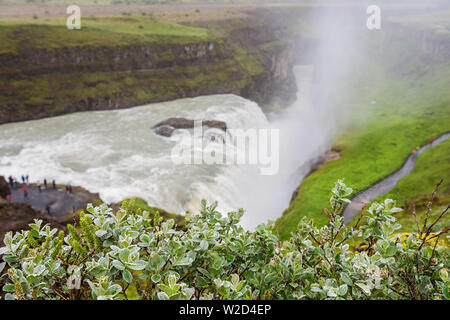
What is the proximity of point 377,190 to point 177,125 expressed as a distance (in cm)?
3001

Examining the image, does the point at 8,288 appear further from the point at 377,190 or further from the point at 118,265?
the point at 377,190

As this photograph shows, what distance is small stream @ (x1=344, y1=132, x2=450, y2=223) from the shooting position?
111ft

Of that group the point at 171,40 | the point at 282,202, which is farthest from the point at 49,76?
the point at 282,202

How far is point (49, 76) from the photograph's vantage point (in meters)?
61.0

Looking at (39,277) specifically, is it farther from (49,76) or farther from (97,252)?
(49,76)

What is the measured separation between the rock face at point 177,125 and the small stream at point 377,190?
22.7 meters

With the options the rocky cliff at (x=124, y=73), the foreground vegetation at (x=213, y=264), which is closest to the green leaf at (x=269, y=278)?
the foreground vegetation at (x=213, y=264)

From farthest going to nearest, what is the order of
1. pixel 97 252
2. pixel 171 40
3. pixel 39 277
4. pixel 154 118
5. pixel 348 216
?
pixel 171 40 < pixel 154 118 < pixel 348 216 < pixel 97 252 < pixel 39 277

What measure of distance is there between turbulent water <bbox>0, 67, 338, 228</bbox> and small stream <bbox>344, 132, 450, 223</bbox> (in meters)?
8.81

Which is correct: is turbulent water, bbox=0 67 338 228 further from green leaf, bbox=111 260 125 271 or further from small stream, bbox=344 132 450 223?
green leaf, bbox=111 260 125 271

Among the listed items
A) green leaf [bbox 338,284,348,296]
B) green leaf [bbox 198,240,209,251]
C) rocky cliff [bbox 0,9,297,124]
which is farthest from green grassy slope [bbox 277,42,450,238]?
rocky cliff [bbox 0,9,297,124]

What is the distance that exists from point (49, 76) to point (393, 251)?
69.2 meters

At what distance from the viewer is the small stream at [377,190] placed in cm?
3391

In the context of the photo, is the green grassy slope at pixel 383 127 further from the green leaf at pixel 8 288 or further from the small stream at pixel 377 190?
the green leaf at pixel 8 288
